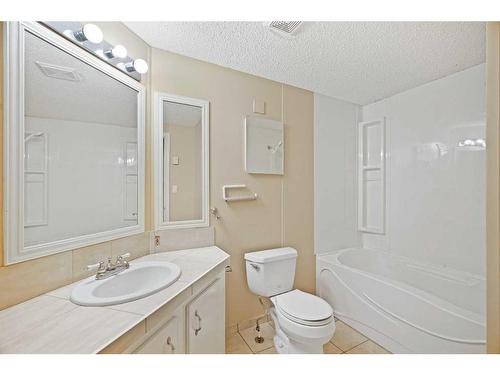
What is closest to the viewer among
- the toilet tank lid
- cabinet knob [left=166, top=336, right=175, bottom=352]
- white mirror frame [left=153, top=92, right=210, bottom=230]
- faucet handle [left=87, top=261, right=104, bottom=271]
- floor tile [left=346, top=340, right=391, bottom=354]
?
cabinet knob [left=166, top=336, right=175, bottom=352]

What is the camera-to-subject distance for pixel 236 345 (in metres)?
1.49

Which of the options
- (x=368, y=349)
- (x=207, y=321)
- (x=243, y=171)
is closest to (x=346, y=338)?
(x=368, y=349)

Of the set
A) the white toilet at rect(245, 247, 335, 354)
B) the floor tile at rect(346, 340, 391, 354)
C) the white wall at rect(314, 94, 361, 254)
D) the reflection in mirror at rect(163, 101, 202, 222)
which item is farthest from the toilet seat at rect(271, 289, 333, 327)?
the reflection in mirror at rect(163, 101, 202, 222)

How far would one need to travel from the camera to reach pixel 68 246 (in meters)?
0.93

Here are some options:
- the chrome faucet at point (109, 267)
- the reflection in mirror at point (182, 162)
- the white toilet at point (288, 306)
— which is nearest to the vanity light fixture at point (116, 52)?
the reflection in mirror at point (182, 162)

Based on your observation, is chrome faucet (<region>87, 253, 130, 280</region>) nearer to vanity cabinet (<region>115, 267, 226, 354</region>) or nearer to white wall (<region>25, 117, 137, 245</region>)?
white wall (<region>25, 117, 137, 245</region>)

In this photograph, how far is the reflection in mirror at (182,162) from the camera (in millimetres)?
1411

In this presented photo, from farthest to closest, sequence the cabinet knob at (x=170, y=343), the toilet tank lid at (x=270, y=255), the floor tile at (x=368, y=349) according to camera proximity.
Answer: the toilet tank lid at (x=270, y=255) → the floor tile at (x=368, y=349) → the cabinet knob at (x=170, y=343)

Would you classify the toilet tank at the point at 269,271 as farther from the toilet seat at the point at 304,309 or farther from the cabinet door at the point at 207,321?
the cabinet door at the point at 207,321

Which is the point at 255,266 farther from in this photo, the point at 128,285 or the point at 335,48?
the point at 335,48

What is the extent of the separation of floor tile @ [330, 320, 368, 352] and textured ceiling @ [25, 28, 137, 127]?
2.07 m

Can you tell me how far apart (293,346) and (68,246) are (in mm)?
1360

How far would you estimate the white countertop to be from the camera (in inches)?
23.5

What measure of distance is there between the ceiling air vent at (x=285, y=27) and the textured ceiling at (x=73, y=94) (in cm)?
91
